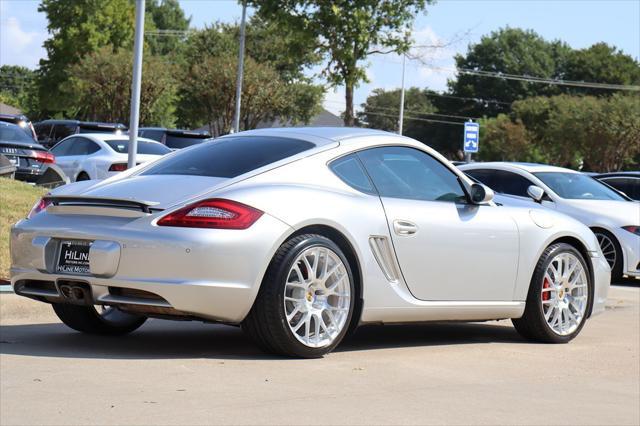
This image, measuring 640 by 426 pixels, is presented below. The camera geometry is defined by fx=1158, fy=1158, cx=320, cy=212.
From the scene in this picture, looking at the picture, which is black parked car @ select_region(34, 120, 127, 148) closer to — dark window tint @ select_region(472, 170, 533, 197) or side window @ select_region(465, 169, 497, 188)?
side window @ select_region(465, 169, 497, 188)

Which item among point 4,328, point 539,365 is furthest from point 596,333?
point 4,328

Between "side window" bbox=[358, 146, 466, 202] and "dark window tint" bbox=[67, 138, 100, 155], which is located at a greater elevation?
"side window" bbox=[358, 146, 466, 202]

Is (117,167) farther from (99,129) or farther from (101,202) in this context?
(101,202)

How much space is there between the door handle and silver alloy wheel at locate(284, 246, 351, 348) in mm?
518

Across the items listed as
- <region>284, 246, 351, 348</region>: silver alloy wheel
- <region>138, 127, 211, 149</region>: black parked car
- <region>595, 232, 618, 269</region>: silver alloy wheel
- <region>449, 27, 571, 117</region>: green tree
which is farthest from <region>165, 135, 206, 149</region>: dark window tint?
<region>449, 27, 571, 117</region>: green tree

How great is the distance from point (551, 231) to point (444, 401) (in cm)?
279

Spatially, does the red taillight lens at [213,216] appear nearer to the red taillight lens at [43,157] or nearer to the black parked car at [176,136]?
the red taillight lens at [43,157]

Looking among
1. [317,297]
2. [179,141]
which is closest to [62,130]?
[179,141]

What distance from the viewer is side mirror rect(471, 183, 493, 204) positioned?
771 cm

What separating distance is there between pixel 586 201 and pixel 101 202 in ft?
30.9

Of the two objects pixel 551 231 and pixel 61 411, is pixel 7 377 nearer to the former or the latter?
pixel 61 411

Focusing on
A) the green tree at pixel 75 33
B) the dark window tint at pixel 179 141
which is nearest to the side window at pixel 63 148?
the dark window tint at pixel 179 141

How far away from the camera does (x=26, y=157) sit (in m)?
20.9

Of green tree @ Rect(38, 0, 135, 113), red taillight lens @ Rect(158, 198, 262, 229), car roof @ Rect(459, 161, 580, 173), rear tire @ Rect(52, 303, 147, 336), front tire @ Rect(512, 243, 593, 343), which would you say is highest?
green tree @ Rect(38, 0, 135, 113)
